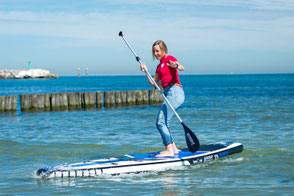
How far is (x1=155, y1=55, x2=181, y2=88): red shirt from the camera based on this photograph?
8.09 meters

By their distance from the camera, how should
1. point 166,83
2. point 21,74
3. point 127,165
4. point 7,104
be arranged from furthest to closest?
point 21,74 → point 7,104 → point 166,83 → point 127,165

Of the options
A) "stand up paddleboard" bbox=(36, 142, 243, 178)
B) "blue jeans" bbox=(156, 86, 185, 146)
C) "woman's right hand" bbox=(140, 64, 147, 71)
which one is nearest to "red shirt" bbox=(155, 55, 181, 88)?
"blue jeans" bbox=(156, 86, 185, 146)

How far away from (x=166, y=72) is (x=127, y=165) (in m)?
2.04

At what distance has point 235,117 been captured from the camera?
1961cm

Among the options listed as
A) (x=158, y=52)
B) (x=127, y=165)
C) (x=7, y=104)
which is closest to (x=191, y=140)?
(x=127, y=165)

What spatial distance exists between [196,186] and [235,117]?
1295 centimetres

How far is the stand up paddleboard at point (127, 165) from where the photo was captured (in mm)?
7801

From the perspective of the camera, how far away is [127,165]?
8070 mm

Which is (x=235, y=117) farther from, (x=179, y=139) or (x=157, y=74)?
(x=157, y=74)

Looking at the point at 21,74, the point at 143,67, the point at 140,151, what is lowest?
the point at 140,151

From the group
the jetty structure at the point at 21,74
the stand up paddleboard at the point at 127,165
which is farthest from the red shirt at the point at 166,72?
the jetty structure at the point at 21,74

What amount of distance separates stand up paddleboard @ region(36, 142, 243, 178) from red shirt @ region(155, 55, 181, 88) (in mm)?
1615

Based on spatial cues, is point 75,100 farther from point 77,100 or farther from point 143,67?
point 143,67

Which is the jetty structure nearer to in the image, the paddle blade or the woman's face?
the paddle blade
